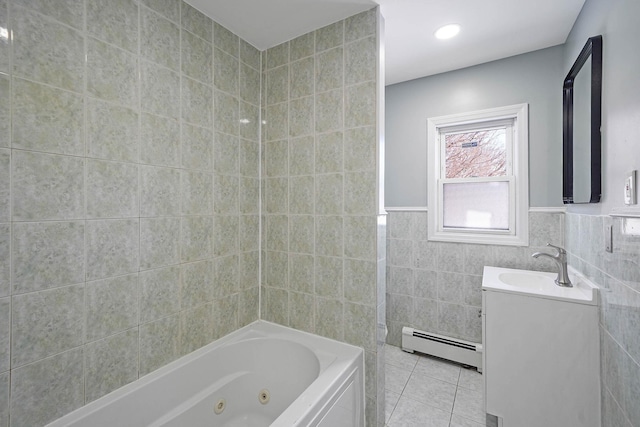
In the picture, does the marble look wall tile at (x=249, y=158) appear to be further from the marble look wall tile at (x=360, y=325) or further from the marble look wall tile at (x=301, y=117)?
the marble look wall tile at (x=360, y=325)

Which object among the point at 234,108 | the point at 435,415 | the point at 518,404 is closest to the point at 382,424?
the point at 435,415

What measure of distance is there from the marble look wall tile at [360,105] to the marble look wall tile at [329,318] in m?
1.08

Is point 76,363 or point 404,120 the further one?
point 404,120

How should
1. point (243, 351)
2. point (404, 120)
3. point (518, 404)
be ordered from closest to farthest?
point (518, 404)
point (243, 351)
point (404, 120)

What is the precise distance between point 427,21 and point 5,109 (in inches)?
82.0

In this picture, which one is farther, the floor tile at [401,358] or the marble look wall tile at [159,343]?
the floor tile at [401,358]

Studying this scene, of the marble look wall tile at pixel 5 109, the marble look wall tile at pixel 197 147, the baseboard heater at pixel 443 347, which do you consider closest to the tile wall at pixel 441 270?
the baseboard heater at pixel 443 347

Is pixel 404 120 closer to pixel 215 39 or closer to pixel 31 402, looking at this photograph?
pixel 215 39

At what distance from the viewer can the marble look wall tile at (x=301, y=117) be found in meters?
1.73

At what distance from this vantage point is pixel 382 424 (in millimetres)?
1619

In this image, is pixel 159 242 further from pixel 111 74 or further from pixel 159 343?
pixel 111 74

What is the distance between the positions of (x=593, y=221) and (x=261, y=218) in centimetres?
192

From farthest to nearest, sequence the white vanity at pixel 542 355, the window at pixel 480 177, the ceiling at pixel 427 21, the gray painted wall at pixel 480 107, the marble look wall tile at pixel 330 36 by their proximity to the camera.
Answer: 1. the window at pixel 480 177
2. the gray painted wall at pixel 480 107
3. the marble look wall tile at pixel 330 36
4. the ceiling at pixel 427 21
5. the white vanity at pixel 542 355

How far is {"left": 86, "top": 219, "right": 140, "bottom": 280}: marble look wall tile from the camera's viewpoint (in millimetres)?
1114
